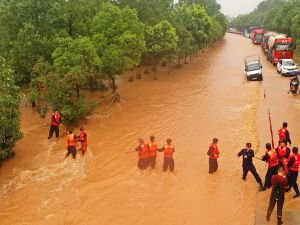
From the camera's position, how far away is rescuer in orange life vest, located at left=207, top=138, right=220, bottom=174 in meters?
14.6

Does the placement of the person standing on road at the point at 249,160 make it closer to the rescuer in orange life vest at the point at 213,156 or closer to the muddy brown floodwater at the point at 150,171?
the muddy brown floodwater at the point at 150,171

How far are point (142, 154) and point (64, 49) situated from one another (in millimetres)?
10285

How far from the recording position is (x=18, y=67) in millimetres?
25766

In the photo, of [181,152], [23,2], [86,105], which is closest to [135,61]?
[86,105]

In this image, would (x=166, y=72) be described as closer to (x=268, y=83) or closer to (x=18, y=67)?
(x=268, y=83)

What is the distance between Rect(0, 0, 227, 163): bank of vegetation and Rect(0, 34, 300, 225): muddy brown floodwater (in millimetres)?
1829

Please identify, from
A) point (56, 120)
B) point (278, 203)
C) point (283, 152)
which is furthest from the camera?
point (56, 120)

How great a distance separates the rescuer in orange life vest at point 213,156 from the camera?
14.6m

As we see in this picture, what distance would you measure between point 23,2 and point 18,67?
4.94m

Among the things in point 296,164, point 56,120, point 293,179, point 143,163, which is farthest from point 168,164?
point 56,120

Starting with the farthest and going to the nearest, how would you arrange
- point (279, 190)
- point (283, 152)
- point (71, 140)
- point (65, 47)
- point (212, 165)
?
point (65, 47) → point (71, 140) → point (212, 165) → point (283, 152) → point (279, 190)

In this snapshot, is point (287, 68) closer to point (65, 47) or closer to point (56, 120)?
point (65, 47)

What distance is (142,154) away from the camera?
1548 cm

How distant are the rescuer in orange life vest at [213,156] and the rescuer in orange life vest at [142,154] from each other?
7.84ft
